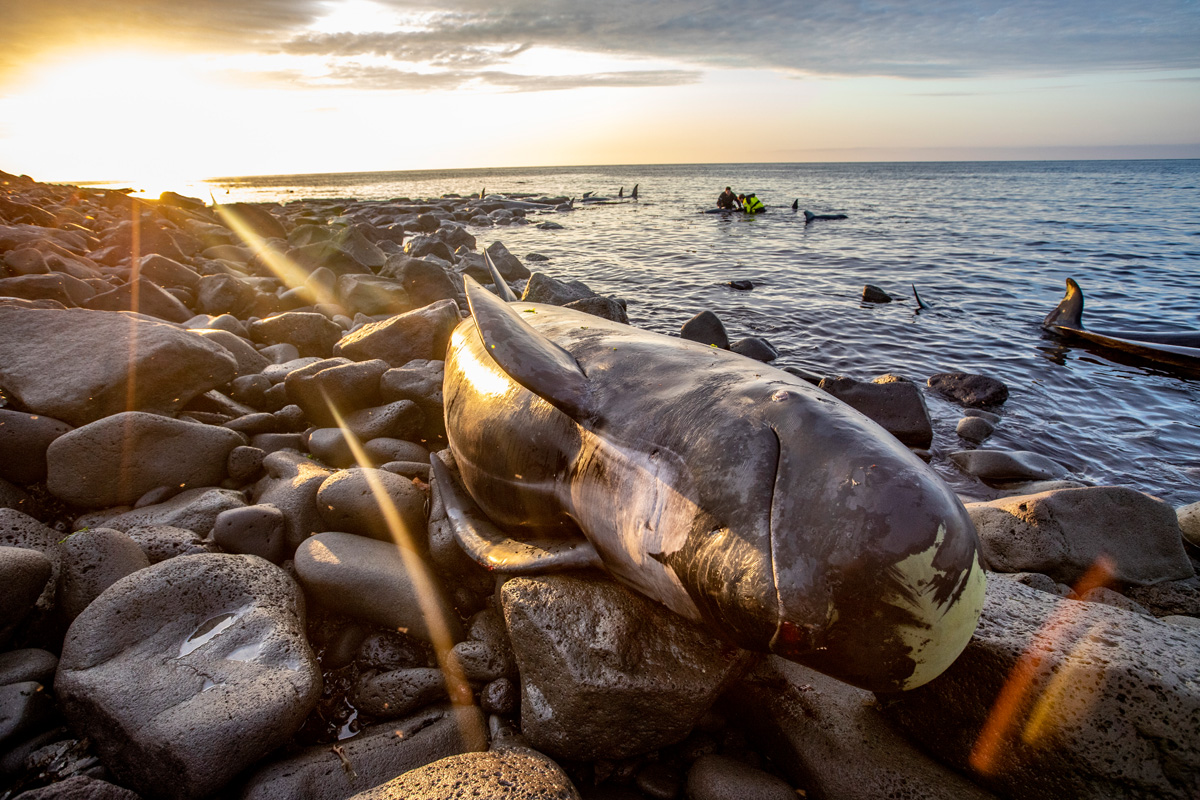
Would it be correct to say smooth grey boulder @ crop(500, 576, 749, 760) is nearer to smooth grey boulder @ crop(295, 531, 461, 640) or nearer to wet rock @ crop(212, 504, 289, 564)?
smooth grey boulder @ crop(295, 531, 461, 640)

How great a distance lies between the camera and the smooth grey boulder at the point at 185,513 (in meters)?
3.29

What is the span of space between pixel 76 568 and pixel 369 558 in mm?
1298

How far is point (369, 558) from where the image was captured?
9.95ft

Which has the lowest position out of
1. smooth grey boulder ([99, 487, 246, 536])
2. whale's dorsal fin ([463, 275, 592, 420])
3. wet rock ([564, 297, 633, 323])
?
smooth grey boulder ([99, 487, 246, 536])

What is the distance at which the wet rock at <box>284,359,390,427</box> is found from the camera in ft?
14.8

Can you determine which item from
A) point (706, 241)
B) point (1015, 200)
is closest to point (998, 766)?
point (706, 241)

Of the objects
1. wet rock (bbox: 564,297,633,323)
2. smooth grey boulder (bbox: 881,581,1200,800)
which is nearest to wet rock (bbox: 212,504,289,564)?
smooth grey boulder (bbox: 881,581,1200,800)

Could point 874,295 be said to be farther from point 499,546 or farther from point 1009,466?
point 499,546

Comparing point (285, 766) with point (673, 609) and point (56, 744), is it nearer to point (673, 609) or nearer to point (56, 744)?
point (56, 744)

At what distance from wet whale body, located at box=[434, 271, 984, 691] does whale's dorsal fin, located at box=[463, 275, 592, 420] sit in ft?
0.03

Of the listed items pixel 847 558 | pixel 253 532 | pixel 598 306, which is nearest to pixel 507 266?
pixel 598 306

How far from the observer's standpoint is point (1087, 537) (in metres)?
3.70

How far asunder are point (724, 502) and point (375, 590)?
1963mm

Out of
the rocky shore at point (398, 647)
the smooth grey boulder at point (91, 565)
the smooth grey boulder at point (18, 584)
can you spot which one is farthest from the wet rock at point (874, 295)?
the smooth grey boulder at point (18, 584)
